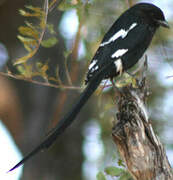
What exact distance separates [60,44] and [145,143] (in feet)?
8.63

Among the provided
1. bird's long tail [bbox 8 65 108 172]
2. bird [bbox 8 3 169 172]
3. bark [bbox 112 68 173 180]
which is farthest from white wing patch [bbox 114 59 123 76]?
bark [bbox 112 68 173 180]

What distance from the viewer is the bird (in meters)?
2.31

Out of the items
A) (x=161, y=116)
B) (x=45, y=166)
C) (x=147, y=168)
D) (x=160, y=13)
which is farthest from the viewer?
(x=45, y=166)

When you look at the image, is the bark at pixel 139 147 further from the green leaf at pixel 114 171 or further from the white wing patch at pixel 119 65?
the white wing patch at pixel 119 65

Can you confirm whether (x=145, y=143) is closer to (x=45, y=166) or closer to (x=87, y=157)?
(x=45, y=166)

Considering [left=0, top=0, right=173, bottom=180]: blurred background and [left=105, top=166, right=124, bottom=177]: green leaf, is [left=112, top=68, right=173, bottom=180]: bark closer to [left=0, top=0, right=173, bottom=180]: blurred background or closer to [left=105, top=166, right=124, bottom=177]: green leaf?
[left=105, top=166, right=124, bottom=177]: green leaf

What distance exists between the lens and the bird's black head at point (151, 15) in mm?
2719

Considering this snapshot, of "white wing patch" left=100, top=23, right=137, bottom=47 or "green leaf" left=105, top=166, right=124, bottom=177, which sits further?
"white wing patch" left=100, top=23, right=137, bottom=47

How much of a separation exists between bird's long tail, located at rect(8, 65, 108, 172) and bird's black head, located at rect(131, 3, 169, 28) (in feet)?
2.14

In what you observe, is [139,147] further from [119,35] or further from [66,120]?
[119,35]

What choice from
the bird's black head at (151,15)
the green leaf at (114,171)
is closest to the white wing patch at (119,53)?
the bird's black head at (151,15)

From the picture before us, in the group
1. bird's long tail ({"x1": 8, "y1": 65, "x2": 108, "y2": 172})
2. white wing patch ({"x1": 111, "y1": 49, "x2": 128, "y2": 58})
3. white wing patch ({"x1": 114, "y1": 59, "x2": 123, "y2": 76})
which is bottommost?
bird's long tail ({"x1": 8, "y1": 65, "x2": 108, "y2": 172})

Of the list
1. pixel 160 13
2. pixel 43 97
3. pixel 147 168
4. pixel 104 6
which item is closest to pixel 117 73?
pixel 160 13

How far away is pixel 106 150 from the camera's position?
13.2ft
